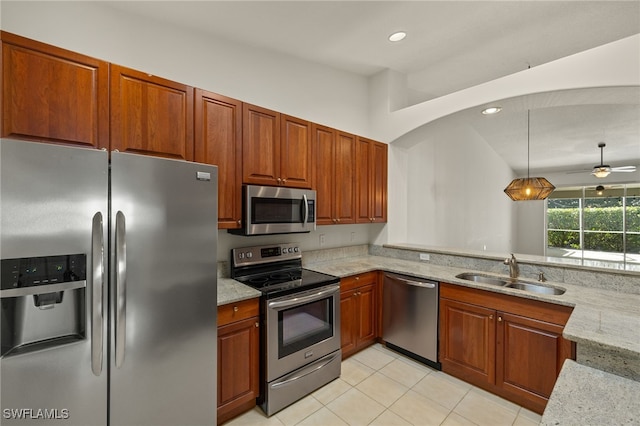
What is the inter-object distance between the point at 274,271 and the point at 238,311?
0.74 meters

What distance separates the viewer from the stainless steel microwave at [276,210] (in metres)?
2.23

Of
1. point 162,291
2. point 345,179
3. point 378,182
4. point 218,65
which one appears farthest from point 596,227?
point 162,291

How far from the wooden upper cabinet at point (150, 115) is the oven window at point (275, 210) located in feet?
2.06

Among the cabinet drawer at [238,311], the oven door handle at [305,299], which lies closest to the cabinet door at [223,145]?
the cabinet drawer at [238,311]

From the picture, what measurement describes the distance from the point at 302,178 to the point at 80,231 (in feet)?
5.74

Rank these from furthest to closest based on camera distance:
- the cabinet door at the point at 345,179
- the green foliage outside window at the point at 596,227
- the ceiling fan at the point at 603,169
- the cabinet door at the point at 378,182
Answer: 1. the green foliage outside window at the point at 596,227
2. the ceiling fan at the point at 603,169
3. the cabinet door at the point at 378,182
4. the cabinet door at the point at 345,179

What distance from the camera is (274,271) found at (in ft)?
8.70

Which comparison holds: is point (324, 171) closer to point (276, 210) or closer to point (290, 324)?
point (276, 210)

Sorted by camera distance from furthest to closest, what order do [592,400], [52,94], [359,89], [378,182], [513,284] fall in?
[359,89] < [378,182] < [513,284] < [52,94] < [592,400]

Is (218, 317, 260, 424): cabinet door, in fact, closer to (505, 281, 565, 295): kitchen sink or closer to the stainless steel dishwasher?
the stainless steel dishwasher

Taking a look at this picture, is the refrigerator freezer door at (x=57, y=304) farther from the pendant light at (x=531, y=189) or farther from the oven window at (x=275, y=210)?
the pendant light at (x=531, y=189)

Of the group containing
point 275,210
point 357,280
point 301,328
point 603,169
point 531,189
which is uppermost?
point 603,169

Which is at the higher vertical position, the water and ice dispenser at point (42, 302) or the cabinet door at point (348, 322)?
the water and ice dispenser at point (42, 302)

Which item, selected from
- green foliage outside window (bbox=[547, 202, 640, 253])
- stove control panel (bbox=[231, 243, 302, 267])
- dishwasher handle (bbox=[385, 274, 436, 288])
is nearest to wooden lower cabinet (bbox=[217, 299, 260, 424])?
stove control panel (bbox=[231, 243, 302, 267])
